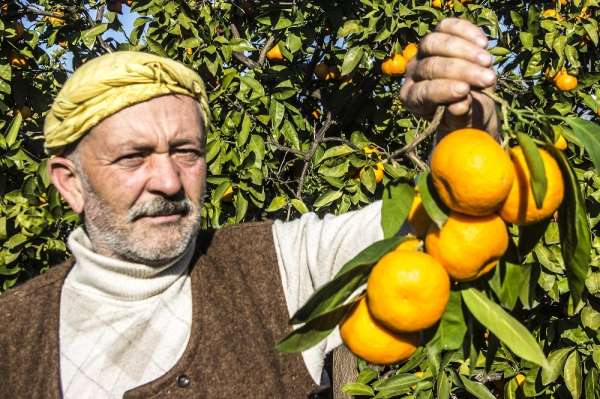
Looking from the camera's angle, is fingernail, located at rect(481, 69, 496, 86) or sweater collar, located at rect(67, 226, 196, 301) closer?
fingernail, located at rect(481, 69, 496, 86)

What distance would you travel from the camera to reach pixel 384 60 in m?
2.16

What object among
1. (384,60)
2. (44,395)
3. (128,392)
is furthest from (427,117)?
(384,60)

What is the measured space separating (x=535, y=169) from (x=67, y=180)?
1078mm

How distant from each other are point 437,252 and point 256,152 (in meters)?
1.32

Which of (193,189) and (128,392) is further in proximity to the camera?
(193,189)

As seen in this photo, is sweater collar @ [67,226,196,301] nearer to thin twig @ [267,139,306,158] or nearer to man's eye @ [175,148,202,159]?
man's eye @ [175,148,202,159]

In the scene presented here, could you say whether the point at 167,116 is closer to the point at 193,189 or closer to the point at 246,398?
the point at 193,189

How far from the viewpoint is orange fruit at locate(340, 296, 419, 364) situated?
0.71 metres

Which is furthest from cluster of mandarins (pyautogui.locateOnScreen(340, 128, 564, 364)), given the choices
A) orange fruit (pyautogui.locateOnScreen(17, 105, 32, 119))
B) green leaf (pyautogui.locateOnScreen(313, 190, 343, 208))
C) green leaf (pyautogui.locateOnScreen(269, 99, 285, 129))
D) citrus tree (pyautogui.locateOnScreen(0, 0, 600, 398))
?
orange fruit (pyautogui.locateOnScreen(17, 105, 32, 119))

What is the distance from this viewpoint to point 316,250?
1.33m

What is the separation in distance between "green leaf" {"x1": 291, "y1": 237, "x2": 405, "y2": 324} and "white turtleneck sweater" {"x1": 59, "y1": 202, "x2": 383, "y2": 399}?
1.68 feet

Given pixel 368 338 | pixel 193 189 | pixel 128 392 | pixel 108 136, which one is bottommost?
pixel 128 392

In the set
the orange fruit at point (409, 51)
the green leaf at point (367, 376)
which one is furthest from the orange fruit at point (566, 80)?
the green leaf at point (367, 376)

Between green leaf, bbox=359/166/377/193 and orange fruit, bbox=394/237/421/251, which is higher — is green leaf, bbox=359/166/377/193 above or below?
below
